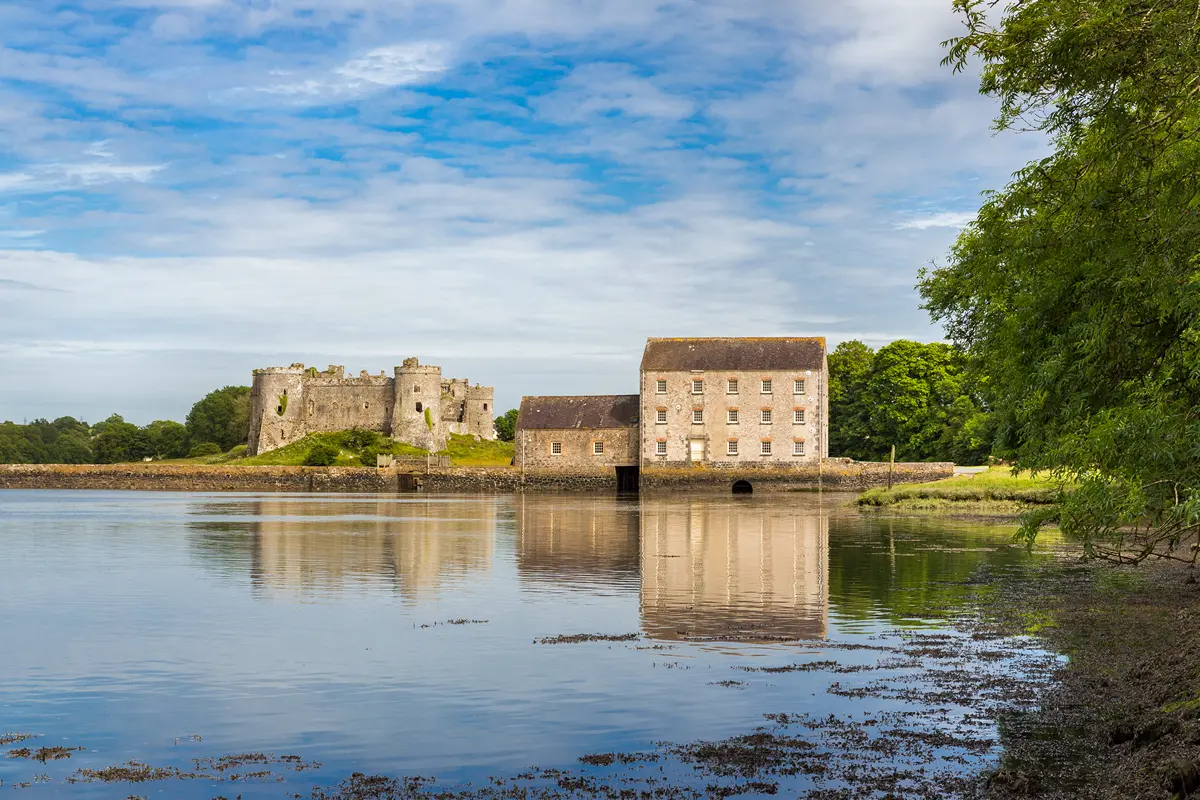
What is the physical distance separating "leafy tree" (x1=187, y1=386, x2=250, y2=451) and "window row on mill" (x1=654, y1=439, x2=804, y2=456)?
2504 inches

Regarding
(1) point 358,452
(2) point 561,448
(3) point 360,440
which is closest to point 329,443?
(3) point 360,440

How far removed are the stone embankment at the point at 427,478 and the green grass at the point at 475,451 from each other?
995 cm

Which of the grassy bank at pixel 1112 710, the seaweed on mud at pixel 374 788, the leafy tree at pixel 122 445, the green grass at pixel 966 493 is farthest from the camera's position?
the leafy tree at pixel 122 445

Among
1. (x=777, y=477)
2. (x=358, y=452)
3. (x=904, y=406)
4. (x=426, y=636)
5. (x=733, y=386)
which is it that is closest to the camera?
(x=426, y=636)

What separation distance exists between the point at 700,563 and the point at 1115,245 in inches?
698

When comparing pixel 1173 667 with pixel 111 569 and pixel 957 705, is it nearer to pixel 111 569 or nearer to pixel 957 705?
pixel 957 705

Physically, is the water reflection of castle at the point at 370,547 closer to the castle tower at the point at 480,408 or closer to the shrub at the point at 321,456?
the shrub at the point at 321,456

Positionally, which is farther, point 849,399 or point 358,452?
point 358,452

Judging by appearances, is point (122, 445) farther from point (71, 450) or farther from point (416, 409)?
point (416, 409)

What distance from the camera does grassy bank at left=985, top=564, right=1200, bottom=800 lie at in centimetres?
891

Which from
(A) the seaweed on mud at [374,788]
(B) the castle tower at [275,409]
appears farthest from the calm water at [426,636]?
(B) the castle tower at [275,409]

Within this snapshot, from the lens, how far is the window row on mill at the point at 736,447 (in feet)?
265

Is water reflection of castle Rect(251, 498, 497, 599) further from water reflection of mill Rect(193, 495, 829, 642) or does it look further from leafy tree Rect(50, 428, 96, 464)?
leafy tree Rect(50, 428, 96, 464)

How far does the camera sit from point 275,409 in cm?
10781
